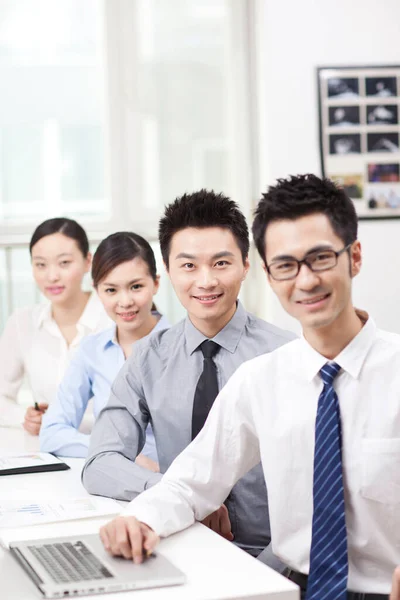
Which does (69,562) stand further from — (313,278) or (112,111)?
(112,111)

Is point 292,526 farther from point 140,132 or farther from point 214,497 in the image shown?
point 140,132

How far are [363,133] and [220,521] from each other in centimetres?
278

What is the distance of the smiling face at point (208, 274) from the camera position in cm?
193

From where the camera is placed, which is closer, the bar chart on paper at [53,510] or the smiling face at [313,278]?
the smiling face at [313,278]

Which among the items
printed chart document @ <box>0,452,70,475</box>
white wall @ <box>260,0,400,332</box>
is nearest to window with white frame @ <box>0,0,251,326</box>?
white wall @ <box>260,0,400,332</box>

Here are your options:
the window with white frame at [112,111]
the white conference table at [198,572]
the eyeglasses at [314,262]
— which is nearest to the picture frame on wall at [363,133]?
the window with white frame at [112,111]

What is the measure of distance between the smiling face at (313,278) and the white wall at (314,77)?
257 cm

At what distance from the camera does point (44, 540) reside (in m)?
1.42

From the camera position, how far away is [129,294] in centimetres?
254

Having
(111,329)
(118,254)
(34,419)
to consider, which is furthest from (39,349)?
(118,254)

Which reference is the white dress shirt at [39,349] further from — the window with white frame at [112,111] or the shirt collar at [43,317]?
the window with white frame at [112,111]

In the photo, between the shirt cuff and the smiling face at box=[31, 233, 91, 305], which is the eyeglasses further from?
the smiling face at box=[31, 233, 91, 305]

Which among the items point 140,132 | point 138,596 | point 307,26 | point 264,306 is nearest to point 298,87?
point 307,26

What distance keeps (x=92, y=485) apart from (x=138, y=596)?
632 millimetres
